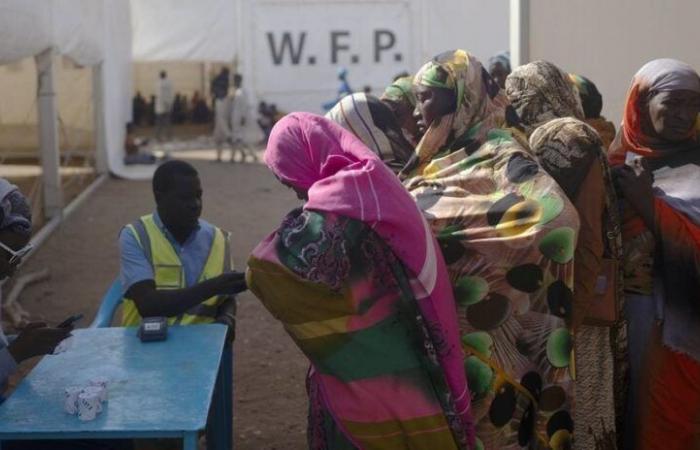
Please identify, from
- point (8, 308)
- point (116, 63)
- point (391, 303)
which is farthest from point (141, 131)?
point (391, 303)

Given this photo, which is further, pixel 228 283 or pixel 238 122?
pixel 238 122

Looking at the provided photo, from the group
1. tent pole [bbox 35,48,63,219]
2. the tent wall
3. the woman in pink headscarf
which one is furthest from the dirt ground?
the tent wall

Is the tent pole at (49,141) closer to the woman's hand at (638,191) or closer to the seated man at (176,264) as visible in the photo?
the seated man at (176,264)

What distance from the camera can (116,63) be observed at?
1480cm

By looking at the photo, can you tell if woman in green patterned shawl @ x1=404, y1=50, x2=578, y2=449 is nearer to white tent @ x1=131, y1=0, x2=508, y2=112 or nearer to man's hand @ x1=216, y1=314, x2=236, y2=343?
man's hand @ x1=216, y1=314, x2=236, y2=343

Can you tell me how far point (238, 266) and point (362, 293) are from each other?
5.98 metres

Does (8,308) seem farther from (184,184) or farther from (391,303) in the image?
(391,303)

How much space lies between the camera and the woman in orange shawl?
2803mm

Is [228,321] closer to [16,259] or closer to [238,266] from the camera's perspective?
[16,259]

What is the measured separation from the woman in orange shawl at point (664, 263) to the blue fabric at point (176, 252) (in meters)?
1.58

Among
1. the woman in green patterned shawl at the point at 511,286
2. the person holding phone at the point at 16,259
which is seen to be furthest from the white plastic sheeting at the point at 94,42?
the woman in green patterned shawl at the point at 511,286

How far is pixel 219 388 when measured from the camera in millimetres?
3520

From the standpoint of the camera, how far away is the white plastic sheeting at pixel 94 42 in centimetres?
677

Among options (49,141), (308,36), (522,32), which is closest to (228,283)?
(522,32)
